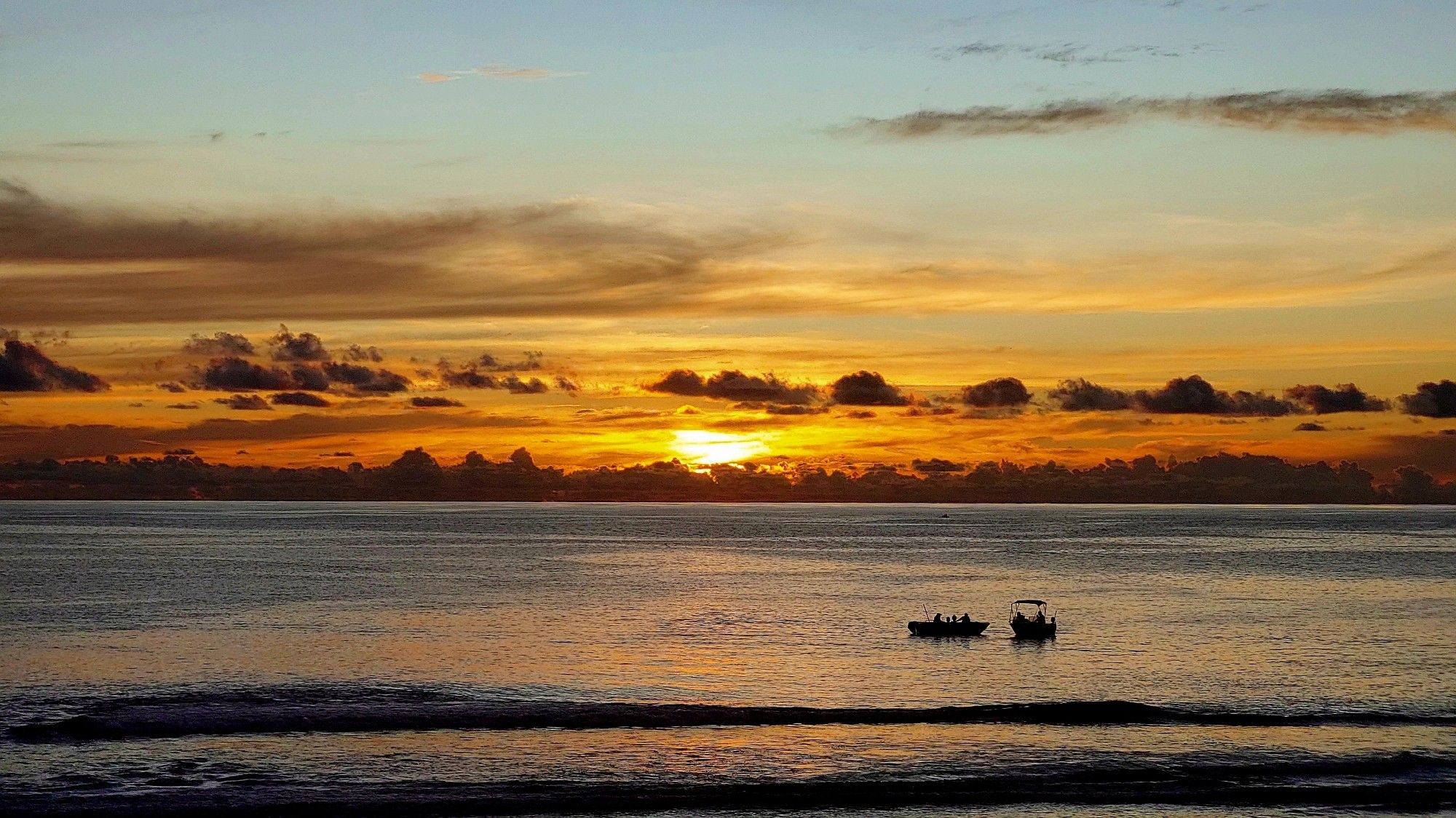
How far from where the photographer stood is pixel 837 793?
5300 centimetres

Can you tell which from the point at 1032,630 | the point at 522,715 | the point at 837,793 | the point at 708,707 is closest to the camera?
the point at 837,793

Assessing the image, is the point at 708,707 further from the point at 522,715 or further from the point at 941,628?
the point at 941,628

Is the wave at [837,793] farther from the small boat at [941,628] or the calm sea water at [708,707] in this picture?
the small boat at [941,628]

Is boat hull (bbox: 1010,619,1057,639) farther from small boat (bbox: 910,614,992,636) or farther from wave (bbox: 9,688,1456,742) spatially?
wave (bbox: 9,688,1456,742)

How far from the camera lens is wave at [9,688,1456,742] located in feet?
207

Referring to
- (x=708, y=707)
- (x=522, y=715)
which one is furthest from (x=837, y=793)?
(x=522, y=715)

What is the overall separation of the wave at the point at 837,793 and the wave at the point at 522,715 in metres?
9.76

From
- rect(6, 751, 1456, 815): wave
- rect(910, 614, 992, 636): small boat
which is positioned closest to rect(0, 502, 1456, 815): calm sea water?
rect(6, 751, 1456, 815): wave

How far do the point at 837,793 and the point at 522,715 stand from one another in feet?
66.4

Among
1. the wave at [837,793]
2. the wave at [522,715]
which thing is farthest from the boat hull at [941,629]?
the wave at [837,793]

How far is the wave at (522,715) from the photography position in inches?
2484

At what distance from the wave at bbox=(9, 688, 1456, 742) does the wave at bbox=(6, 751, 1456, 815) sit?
9.76 metres

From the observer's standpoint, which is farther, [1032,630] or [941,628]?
[941,628]

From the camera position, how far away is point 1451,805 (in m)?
52.2
